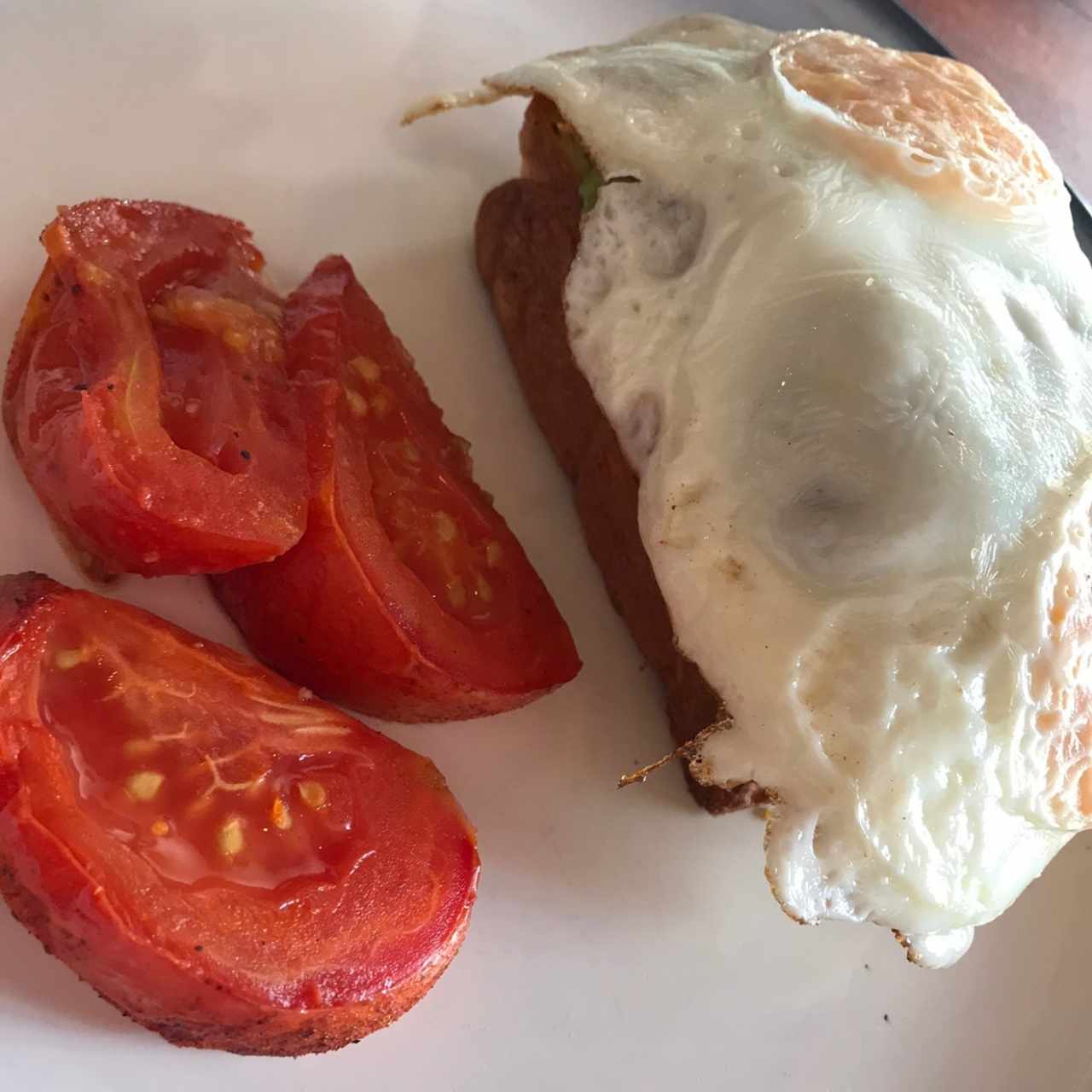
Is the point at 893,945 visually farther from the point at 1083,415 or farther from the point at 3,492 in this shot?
the point at 3,492

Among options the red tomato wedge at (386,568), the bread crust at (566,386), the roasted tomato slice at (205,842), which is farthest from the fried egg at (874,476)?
the roasted tomato slice at (205,842)

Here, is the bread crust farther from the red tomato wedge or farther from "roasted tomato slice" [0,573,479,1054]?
"roasted tomato slice" [0,573,479,1054]

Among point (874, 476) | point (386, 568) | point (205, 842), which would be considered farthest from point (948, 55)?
point (205, 842)

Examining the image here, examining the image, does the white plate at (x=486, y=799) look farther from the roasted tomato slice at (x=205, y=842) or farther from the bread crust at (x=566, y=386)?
the roasted tomato slice at (x=205, y=842)

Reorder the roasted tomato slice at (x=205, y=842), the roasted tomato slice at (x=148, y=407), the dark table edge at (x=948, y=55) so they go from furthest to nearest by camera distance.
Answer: the dark table edge at (x=948, y=55)
the roasted tomato slice at (x=148, y=407)
the roasted tomato slice at (x=205, y=842)

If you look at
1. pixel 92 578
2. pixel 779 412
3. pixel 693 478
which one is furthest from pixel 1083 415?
pixel 92 578
